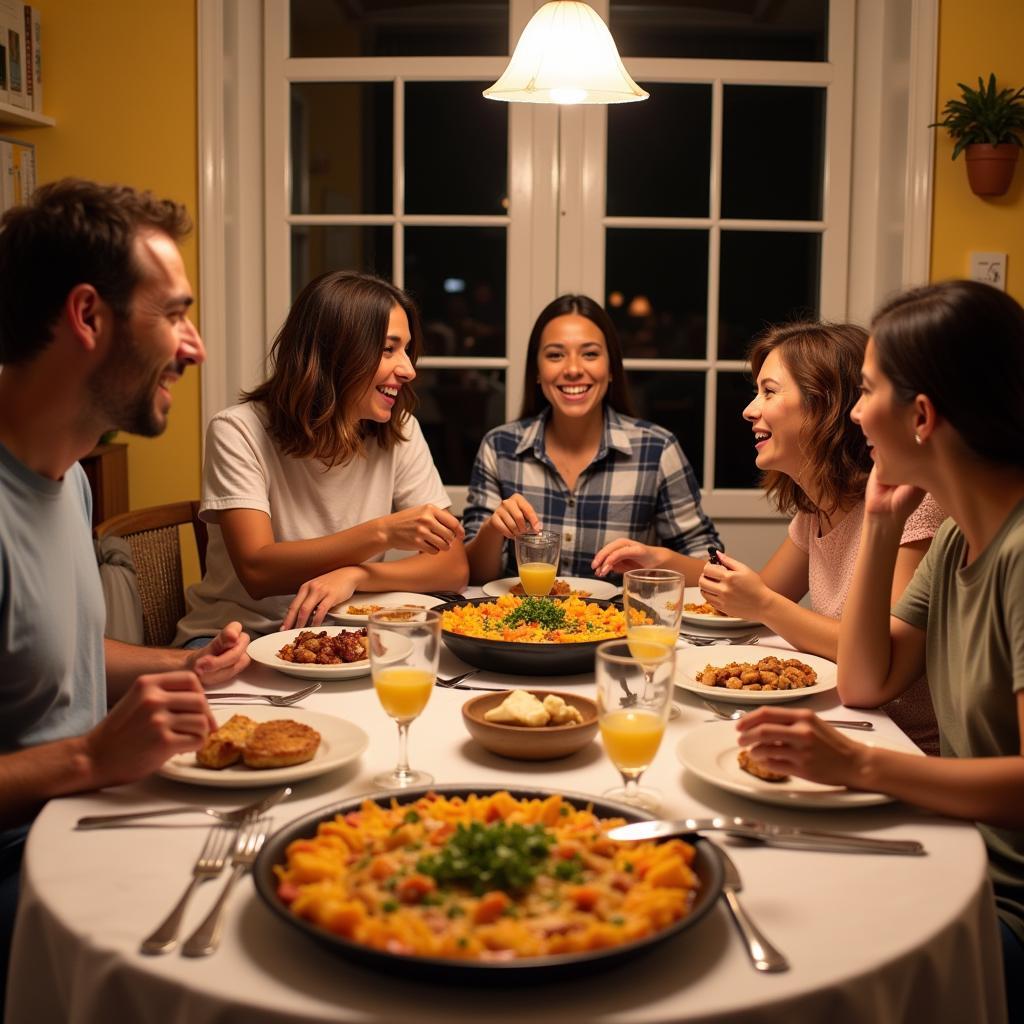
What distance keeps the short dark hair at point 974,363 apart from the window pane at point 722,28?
282 centimetres

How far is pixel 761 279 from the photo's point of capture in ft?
13.5

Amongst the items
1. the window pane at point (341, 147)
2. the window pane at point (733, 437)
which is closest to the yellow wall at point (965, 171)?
the window pane at point (733, 437)

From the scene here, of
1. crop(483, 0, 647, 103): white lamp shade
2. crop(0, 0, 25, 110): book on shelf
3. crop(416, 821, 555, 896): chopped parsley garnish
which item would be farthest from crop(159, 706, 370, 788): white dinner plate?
crop(0, 0, 25, 110): book on shelf

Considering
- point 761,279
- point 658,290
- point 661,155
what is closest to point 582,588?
point 658,290

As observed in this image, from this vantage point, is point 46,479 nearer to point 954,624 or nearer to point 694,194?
point 954,624

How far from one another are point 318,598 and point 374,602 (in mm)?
167

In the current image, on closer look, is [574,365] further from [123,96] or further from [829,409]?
[123,96]

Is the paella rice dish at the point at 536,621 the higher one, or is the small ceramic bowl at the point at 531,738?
the paella rice dish at the point at 536,621

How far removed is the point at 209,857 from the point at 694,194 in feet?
11.3

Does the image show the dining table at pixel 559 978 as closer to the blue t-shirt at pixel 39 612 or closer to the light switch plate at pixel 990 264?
the blue t-shirt at pixel 39 612

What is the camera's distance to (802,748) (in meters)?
1.29

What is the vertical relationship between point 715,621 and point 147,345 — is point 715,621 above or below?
below

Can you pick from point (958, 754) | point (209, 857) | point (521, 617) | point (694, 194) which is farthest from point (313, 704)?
point (694, 194)

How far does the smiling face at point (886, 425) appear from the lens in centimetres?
157
